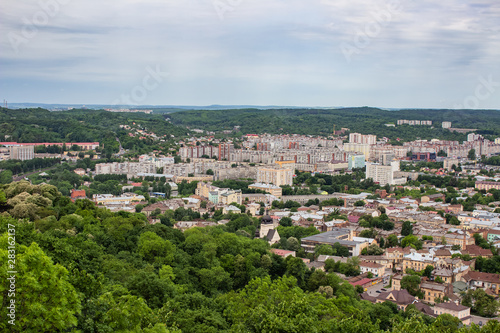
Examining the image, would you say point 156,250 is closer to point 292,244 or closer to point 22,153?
point 292,244

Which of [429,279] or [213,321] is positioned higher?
[213,321]

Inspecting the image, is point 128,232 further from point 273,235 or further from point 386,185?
point 386,185

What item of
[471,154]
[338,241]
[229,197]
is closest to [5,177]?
[229,197]

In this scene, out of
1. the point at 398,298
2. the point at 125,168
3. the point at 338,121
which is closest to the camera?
the point at 398,298

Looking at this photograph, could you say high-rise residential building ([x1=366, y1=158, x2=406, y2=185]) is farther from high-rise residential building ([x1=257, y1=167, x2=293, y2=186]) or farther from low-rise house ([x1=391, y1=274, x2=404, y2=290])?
low-rise house ([x1=391, y1=274, x2=404, y2=290])

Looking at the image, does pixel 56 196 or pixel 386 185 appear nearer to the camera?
pixel 56 196

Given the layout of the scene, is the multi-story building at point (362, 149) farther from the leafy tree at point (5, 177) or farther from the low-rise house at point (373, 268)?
the low-rise house at point (373, 268)

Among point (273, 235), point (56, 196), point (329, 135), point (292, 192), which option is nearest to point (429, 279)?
point (273, 235)

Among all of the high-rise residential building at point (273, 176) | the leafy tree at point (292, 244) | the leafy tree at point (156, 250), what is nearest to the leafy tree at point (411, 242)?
the leafy tree at point (292, 244)
